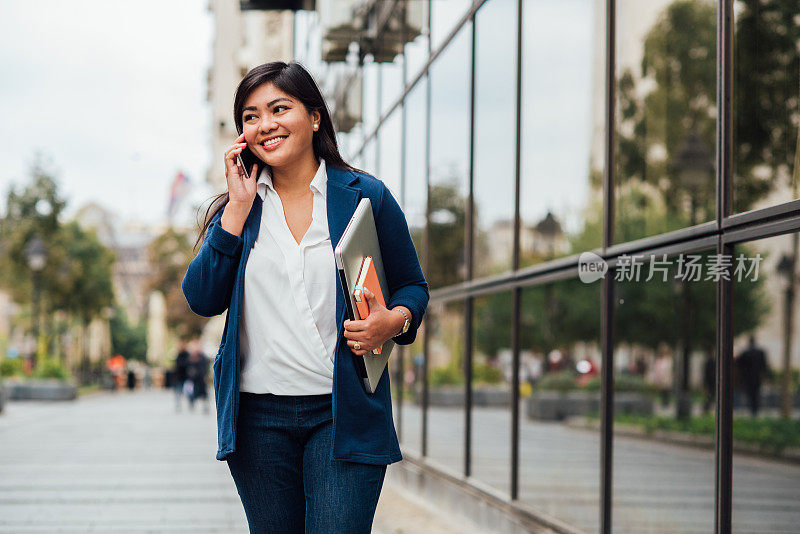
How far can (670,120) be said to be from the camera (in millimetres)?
→ 18859

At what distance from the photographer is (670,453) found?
1402 cm

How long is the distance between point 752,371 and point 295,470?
13.3m

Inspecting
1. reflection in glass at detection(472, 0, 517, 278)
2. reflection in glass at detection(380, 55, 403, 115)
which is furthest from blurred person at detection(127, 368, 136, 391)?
reflection in glass at detection(472, 0, 517, 278)

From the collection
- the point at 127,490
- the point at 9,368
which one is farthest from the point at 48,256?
the point at 127,490

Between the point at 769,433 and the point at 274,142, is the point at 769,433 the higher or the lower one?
the lower one

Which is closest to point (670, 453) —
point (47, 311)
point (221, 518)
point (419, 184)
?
point (419, 184)

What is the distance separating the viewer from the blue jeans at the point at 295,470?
7.74 ft

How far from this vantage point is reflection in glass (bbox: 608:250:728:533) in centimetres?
1031

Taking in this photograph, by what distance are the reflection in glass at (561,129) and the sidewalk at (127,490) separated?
7.52ft

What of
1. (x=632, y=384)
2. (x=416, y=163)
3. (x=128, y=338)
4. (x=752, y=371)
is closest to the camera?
(x=416, y=163)

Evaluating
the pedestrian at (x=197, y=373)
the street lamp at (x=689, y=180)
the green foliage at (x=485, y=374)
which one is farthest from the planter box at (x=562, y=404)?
the pedestrian at (x=197, y=373)

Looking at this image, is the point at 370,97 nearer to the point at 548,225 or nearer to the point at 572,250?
the point at 548,225

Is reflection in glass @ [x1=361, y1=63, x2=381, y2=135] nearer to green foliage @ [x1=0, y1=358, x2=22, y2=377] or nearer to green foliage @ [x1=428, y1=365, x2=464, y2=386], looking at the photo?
green foliage @ [x1=428, y1=365, x2=464, y2=386]

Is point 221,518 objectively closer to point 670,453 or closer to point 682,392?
point 670,453
